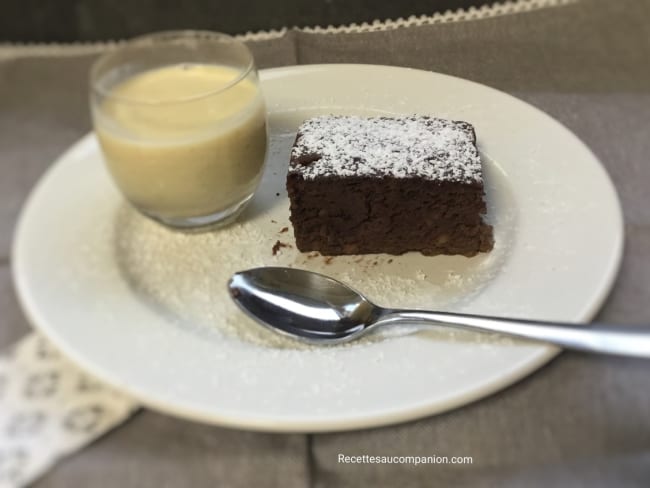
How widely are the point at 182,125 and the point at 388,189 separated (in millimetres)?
315

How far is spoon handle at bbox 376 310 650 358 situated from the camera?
65 centimetres

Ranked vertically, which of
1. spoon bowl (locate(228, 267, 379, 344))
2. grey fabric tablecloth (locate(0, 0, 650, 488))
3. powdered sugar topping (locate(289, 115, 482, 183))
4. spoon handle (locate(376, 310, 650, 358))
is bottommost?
grey fabric tablecloth (locate(0, 0, 650, 488))

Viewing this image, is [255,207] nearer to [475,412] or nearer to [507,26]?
[475,412]

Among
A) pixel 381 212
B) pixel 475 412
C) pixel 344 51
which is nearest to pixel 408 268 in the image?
pixel 381 212

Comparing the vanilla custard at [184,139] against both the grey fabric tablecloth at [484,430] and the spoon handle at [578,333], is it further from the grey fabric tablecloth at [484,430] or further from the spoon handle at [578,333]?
the spoon handle at [578,333]

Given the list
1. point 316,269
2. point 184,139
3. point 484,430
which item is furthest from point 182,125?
point 484,430

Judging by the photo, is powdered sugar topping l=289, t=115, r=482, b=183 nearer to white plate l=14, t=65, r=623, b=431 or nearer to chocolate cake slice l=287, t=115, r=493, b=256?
chocolate cake slice l=287, t=115, r=493, b=256

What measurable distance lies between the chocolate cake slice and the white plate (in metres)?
0.03

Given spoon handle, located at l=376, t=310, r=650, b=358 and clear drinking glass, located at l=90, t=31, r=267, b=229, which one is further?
clear drinking glass, located at l=90, t=31, r=267, b=229

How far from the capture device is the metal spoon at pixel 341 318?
660 millimetres

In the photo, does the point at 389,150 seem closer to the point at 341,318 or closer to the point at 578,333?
the point at 341,318

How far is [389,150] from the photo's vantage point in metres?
0.92

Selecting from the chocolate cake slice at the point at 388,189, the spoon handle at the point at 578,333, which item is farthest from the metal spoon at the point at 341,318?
the chocolate cake slice at the point at 388,189

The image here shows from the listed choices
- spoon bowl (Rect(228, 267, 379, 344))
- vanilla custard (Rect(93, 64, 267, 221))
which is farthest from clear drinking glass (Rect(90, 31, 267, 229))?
spoon bowl (Rect(228, 267, 379, 344))
